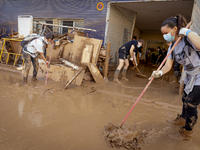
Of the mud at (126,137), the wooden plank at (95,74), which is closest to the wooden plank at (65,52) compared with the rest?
the wooden plank at (95,74)

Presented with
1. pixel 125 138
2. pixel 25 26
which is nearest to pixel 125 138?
pixel 125 138

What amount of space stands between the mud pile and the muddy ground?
74mm

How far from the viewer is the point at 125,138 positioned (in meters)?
2.20

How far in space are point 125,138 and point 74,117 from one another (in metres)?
1.07

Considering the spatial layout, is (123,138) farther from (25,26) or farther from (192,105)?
(25,26)

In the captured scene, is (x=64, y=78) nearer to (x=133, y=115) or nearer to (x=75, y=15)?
(x=133, y=115)

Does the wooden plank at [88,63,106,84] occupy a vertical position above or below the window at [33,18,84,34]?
below

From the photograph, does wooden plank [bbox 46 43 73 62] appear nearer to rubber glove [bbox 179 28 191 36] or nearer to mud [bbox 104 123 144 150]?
mud [bbox 104 123 144 150]

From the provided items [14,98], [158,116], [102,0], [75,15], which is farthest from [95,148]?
[75,15]

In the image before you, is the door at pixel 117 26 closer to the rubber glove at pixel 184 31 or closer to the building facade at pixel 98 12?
the building facade at pixel 98 12

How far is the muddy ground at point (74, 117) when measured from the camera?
2125 millimetres

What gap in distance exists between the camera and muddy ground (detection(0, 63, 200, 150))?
2.12 metres

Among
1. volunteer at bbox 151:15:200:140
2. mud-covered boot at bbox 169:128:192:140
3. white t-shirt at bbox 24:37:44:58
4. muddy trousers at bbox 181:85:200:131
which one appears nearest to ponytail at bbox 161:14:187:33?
volunteer at bbox 151:15:200:140

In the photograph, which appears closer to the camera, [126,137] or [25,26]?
[126,137]
